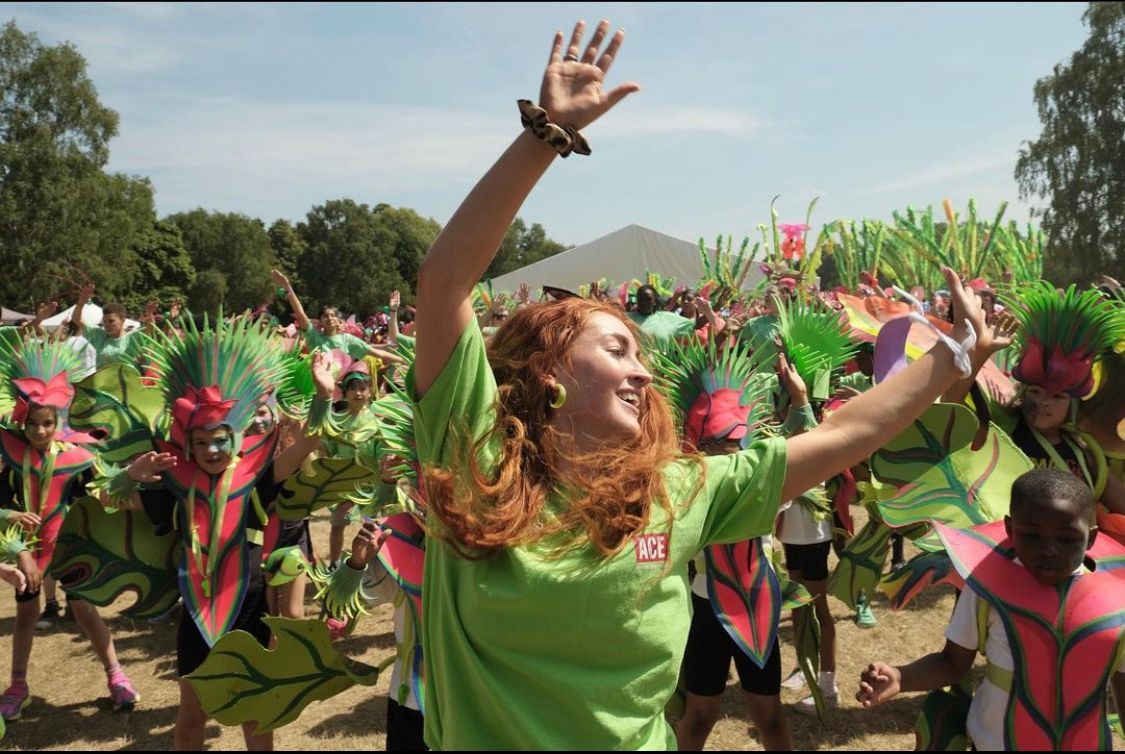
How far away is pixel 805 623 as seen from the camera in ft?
11.0

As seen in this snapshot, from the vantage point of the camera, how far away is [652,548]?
1.29 m

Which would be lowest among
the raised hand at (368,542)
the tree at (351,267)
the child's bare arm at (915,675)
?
the child's bare arm at (915,675)

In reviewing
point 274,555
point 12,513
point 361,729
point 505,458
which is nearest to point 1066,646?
point 505,458

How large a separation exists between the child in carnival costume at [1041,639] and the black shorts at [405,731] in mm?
1395

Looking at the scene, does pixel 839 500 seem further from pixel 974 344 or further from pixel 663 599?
pixel 663 599

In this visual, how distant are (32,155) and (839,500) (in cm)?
3037

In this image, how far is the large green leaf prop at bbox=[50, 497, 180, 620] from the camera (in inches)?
123

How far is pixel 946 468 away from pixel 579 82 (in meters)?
1.77

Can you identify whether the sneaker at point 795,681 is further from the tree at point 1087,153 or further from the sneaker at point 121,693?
the tree at point 1087,153

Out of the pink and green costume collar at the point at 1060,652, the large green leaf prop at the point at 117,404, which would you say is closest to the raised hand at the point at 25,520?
the large green leaf prop at the point at 117,404

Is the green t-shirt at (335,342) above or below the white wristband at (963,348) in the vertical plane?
above

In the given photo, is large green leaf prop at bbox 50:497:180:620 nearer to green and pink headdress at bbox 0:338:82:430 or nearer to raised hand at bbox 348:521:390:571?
raised hand at bbox 348:521:390:571

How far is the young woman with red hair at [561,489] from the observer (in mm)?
1209

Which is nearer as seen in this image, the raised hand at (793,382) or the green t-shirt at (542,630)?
the green t-shirt at (542,630)
